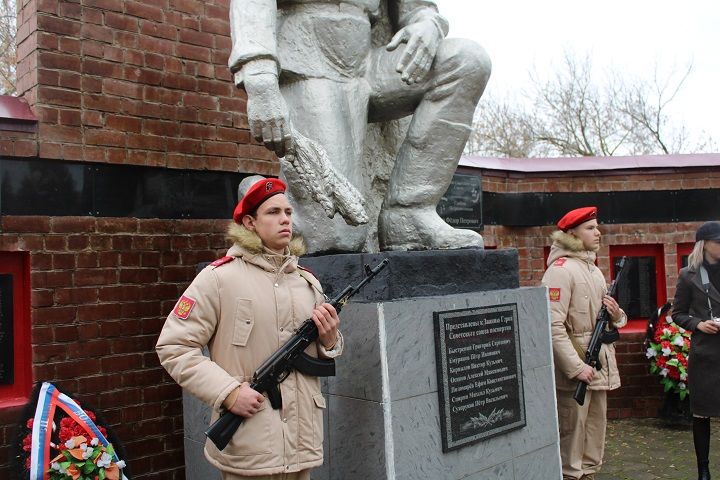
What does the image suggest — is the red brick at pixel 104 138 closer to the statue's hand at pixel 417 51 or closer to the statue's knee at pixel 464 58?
the statue's hand at pixel 417 51

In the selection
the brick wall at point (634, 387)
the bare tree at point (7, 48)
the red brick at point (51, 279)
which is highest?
the bare tree at point (7, 48)

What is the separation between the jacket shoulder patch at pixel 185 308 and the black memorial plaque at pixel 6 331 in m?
2.06

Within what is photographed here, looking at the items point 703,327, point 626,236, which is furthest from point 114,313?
point 626,236

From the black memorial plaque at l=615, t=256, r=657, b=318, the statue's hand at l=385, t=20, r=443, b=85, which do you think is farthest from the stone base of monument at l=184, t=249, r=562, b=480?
the black memorial plaque at l=615, t=256, r=657, b=318

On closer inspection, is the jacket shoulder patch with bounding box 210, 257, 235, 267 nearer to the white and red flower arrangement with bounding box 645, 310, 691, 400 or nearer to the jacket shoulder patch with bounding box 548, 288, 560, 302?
the jacket shoulder patch with bounding box 548, 288, 560, 302

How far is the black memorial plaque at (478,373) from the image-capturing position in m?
3.02

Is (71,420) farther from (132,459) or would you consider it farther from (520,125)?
(520,125)

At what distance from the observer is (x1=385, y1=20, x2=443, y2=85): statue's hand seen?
129 inches

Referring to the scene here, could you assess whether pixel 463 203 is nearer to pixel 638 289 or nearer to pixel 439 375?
pixel 638 289

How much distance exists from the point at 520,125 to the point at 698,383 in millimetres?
18377

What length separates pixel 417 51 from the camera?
330cm

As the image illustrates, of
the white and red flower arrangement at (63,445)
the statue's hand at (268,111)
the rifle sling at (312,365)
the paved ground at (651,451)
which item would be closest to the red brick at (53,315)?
the white and red flower arrangement at (63,445)

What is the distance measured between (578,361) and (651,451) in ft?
7.10

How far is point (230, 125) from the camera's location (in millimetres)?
4961
